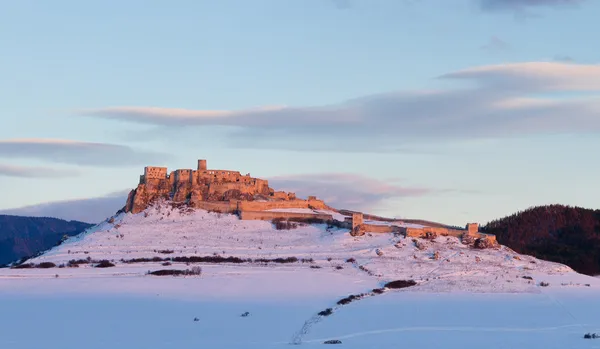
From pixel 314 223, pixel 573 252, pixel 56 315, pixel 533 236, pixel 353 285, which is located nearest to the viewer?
pixel 56 315

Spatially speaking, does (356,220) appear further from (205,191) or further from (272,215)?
(205,191)

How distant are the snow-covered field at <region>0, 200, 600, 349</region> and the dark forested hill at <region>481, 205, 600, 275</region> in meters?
14.9

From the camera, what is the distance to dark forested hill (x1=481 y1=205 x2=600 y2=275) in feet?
261

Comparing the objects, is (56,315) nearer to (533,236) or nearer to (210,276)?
(210,276)

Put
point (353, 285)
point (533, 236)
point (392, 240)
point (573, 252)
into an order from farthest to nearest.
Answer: point (533, 236) → point (573, 252) → point (392, 240) → point (353, 285)

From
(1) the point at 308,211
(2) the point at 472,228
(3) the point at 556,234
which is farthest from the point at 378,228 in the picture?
(3) the point at 556,234

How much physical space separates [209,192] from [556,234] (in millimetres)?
34774

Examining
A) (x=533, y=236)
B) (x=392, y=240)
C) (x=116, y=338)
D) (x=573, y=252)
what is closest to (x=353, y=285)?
(x=392, y=240)

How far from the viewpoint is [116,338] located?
116ft

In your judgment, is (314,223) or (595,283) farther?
(314,223)

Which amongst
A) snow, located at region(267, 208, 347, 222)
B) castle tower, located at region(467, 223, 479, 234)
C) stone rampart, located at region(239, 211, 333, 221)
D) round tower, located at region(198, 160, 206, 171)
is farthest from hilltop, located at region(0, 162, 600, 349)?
round tower, located at region(198, 160, 206, 171)

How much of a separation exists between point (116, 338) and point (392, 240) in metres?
34.5

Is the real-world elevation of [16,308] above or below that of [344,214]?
below

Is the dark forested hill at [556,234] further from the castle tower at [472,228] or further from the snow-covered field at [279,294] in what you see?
the snow-covered field at [279,294]
